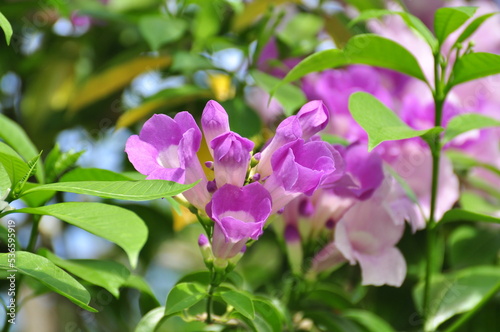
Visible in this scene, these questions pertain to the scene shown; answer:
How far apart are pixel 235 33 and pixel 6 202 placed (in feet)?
2.61

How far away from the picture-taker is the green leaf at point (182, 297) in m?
0.71

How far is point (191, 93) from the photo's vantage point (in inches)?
49.4

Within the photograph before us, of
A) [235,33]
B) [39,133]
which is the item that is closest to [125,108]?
[39,133]

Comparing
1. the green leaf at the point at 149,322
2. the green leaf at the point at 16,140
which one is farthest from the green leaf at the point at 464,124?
the green leaf at the point at 16,140

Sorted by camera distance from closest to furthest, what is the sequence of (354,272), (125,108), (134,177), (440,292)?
(134,177) < (440,292) < (354,272) < (125,108)

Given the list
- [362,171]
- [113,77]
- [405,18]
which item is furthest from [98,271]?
[113,77]

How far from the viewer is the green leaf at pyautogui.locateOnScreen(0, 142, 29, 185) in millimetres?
667

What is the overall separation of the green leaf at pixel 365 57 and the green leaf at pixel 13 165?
32 centimetres

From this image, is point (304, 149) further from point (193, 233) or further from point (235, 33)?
point (193, 233)

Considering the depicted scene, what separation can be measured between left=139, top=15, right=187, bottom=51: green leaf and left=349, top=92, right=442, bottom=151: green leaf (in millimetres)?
450

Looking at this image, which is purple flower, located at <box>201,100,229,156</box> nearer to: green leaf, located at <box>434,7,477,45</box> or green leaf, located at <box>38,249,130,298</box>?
green leaf, located at <box>38,249,130,298</box>

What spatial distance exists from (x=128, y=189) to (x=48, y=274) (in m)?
0.11

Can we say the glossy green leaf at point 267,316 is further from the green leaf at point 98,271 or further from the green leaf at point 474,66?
the green leaf at point 474,66

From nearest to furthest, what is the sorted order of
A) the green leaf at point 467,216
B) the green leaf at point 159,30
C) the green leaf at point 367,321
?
the green leaf at point 467,216 < the green leaf at point 367,321 < the green leaf at point 159,30
